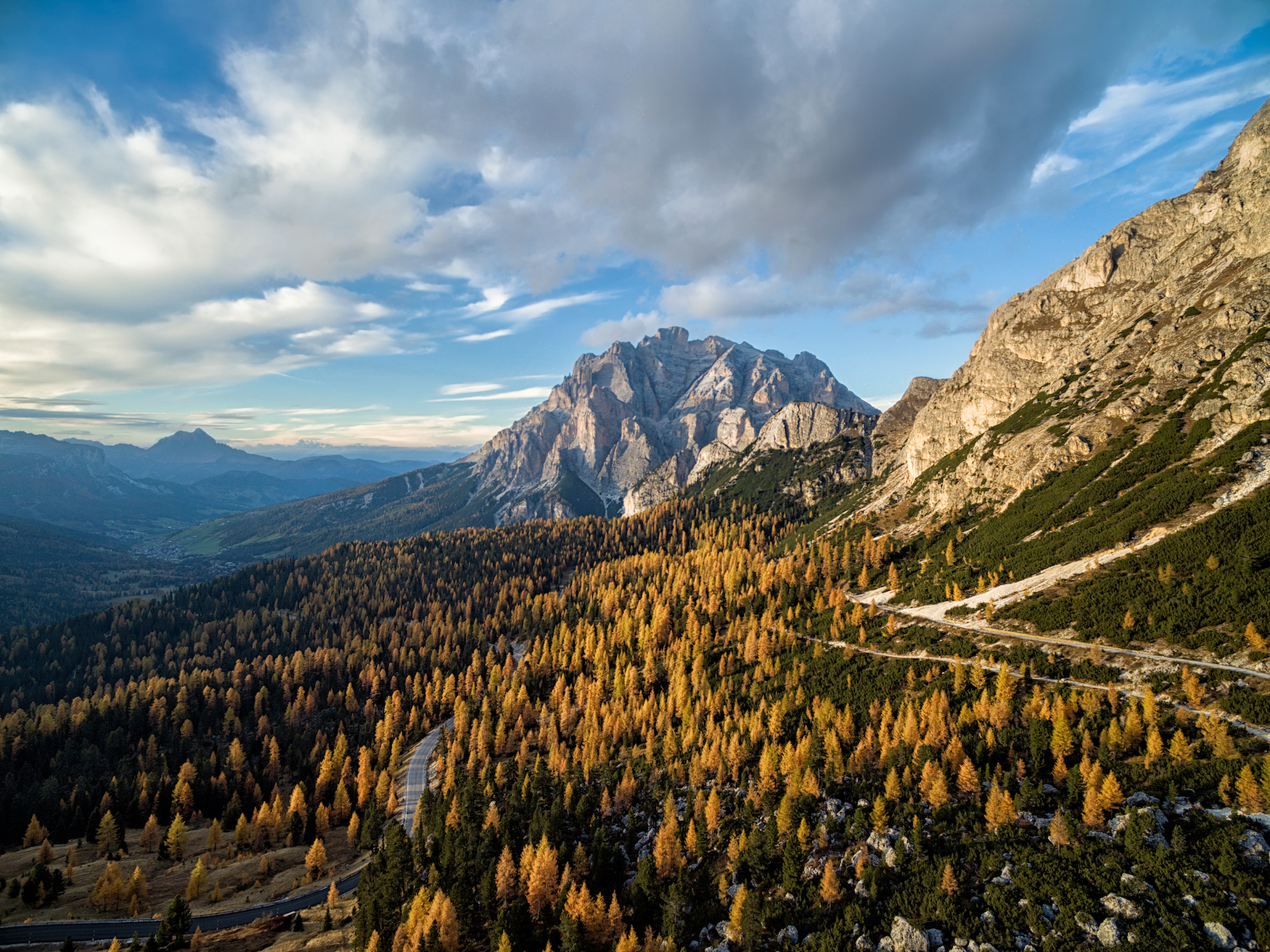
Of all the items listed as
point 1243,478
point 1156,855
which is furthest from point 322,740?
point 1243,478

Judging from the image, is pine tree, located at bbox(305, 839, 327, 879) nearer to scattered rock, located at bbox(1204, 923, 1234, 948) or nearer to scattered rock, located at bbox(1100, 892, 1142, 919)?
scattered rock, located at bbox(1100, 892, 1142, 919)

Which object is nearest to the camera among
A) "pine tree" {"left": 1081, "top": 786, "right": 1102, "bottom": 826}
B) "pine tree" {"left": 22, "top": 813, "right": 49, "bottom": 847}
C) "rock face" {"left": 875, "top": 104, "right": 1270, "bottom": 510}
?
"pine tree" {"left": 1081, "top": 786, "right": 1102, "bottom": 826}

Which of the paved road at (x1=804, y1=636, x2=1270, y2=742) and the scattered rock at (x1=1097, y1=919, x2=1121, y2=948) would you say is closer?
the scattered rock at (x1=1097, y1=919, x2=1121, y2=948)

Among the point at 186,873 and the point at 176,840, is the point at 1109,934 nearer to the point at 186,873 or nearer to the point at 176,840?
the point at 186,873

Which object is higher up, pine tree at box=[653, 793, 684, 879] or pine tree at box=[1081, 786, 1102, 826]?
pine tree at box=[1081, 786, 1102, 826]

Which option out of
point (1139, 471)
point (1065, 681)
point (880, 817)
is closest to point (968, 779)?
point (880, 817)

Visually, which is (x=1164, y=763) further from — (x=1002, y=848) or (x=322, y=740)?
(x=322, y=740)

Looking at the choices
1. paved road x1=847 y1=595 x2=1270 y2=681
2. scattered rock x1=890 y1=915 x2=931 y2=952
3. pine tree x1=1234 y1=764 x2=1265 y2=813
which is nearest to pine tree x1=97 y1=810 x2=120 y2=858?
scattered rock x1=890 y1=915 x2=931 y2=952

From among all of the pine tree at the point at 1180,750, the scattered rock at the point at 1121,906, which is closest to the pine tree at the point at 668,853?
the scattered rock at the point at 1121,906
